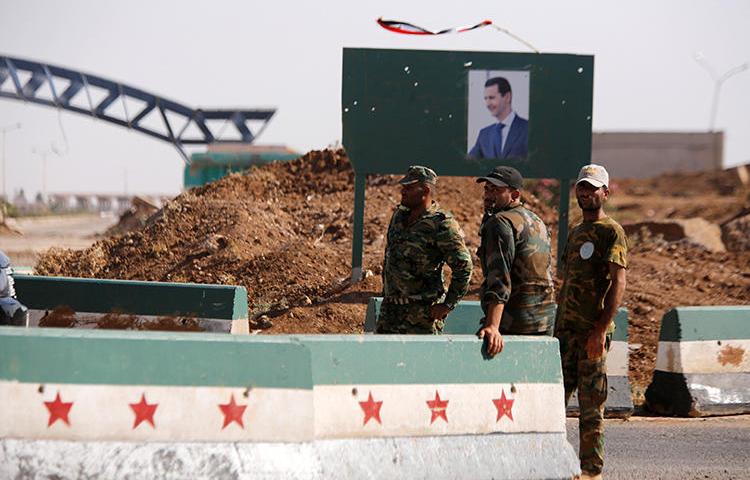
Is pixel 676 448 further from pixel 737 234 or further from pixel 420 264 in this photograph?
pixel 737 234

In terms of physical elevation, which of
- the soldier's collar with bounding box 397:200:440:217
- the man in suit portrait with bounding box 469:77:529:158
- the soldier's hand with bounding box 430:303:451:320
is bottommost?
the soldier's hand with bounding box 430:303:451:320

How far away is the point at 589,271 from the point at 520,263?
0.45m

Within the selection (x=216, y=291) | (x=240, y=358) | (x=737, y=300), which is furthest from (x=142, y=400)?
(x=737, y=300)

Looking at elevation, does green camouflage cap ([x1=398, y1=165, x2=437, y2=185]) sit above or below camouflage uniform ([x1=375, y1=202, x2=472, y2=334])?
above

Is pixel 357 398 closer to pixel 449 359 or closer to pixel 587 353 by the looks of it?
pixel 449 359

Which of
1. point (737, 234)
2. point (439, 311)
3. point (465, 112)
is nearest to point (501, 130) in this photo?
point (465, 112)

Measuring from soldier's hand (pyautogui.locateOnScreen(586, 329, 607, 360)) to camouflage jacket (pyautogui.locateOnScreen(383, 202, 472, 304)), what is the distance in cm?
94

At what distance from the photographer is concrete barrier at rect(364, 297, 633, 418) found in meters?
9.53

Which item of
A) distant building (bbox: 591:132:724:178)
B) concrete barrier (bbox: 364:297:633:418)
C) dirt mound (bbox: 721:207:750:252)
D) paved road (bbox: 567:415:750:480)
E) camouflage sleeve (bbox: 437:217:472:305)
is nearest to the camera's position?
camouflage sleeve (bbox: 437:217:472:305)

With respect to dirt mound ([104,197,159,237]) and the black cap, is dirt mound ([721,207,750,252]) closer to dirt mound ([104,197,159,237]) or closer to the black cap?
dirt mound ([104,197,159,237])

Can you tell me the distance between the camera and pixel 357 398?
550 cm

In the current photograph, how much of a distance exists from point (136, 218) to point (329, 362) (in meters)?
22.8

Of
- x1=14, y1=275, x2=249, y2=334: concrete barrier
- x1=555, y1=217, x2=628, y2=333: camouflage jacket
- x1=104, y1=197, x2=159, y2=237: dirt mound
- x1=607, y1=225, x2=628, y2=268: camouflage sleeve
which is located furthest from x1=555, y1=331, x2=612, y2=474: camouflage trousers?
x1=104, y1=197, x2=159, y2=237: dirt mound

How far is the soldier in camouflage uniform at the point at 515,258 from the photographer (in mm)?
6391
